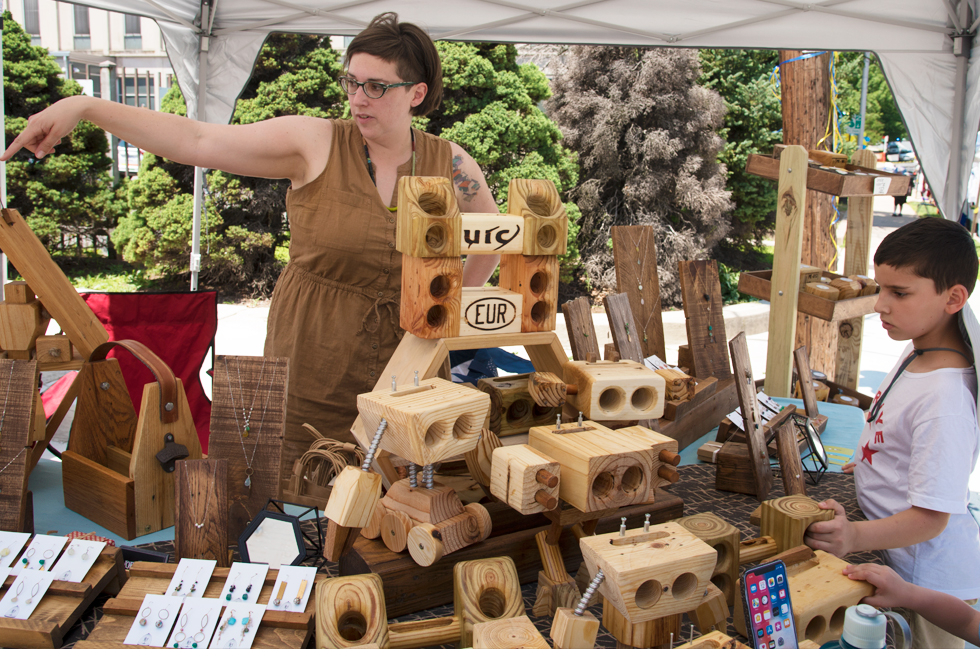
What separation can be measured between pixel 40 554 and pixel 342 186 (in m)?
1.09

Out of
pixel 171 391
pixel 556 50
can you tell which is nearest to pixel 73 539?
pixel 171 391

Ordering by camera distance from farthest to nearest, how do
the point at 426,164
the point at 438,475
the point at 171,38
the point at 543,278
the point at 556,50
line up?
1. the point at 556,50
2. the point at 171,38
3. the point at 426,164
4. the point at 438,475
5. the point at 543,278

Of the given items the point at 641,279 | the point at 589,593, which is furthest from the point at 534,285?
the point at 641,279

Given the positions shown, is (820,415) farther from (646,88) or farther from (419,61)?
(646,88)

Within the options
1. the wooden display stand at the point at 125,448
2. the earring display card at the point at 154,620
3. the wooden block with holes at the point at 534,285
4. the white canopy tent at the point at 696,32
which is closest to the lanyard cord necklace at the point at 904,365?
the wooden block with holes at the point at 534,285

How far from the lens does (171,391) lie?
5.56 feet

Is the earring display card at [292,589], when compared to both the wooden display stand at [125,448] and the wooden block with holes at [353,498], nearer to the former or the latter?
the wooden block with holes at [353,498]

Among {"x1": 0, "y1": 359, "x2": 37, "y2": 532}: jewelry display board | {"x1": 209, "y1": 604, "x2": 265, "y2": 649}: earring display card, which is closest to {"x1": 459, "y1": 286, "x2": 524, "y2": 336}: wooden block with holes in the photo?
{"x1": 209, "y1": 604, "x2": 265, "y2": 649}: earring display card

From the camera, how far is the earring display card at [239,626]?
3.81 ft

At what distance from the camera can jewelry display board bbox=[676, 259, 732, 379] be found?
2811 millimetres

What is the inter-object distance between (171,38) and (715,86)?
7.90m

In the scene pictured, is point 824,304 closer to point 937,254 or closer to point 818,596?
point 937,254

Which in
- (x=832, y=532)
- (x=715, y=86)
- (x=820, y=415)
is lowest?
(x=820, y=415)

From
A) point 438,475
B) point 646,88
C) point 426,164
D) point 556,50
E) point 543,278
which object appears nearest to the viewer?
point 543,278
